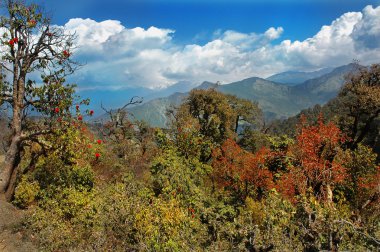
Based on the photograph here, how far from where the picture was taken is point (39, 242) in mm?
16469

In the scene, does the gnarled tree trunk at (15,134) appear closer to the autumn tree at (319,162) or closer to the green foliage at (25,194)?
A: the green foliage at (25,194)

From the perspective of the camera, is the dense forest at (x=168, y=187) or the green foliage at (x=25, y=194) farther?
the green foliage at (x=25, y=194)

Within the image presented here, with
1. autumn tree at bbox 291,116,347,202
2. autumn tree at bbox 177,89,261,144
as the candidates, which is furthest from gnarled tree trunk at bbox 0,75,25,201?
autumn tree at bbox 177,89,261,144

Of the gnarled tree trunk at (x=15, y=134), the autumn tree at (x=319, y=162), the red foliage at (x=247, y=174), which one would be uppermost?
the gnarled tree trunk at (x=15, y=134)

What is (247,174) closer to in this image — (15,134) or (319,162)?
(319,162)

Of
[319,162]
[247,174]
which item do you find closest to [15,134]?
[247,174]

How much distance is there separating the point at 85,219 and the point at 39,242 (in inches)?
94.7

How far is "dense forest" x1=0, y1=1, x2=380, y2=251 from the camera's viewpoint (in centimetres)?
1307

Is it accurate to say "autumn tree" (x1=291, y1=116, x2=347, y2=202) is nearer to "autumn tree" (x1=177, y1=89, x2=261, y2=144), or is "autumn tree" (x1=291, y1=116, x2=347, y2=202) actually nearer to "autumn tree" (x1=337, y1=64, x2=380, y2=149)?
"autumn tree" (x1=337, y1=64, x2=380, y2=149)

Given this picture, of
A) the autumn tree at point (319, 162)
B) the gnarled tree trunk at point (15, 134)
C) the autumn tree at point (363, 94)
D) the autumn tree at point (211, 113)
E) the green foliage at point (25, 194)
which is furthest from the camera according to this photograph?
the autumn tree at point (211, 113)

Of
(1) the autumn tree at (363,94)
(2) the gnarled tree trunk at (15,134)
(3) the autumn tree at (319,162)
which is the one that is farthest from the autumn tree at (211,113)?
(2) the gnarled tree trunk at (15,134)

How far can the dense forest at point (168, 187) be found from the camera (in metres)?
13.1

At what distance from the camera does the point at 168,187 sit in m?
21.7

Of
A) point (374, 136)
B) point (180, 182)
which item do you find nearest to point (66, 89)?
point (180, 182)
